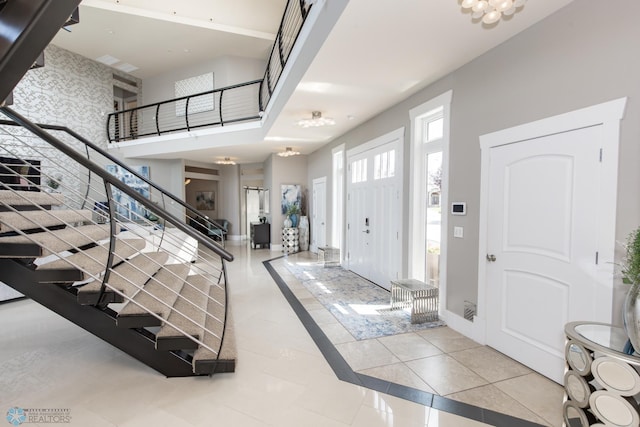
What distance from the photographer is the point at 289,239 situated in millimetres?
8742

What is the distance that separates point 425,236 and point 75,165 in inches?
342

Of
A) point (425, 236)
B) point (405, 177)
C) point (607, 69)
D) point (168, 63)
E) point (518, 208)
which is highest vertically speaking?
point (168, 63)

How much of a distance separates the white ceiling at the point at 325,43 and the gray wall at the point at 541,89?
0.15 meters

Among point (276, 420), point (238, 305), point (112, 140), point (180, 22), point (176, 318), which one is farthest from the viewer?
point (112, 140)

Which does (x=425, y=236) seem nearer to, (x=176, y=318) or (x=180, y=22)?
(x=176, y=318)

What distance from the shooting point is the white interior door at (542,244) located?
2.19 meters

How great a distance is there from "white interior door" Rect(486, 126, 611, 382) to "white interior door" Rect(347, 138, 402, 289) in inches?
67.7

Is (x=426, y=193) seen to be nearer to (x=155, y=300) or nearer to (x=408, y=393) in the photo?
(x=408, y=393)

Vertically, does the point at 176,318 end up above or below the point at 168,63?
below

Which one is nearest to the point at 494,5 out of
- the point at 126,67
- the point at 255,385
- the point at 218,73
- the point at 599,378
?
the point at 599,378

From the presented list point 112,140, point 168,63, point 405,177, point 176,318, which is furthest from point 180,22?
point 176,318

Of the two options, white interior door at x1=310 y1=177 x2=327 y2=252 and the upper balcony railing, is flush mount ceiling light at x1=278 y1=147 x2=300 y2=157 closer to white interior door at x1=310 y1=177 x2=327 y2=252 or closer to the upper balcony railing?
white interior door at x1=310 y1=177 x2=327 y2=252

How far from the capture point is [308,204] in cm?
909

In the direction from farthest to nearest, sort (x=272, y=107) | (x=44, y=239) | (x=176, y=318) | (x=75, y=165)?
(x=75, y=165)
(x=272, y=107)
(x=176, y=318)
(x=44, y=239)
